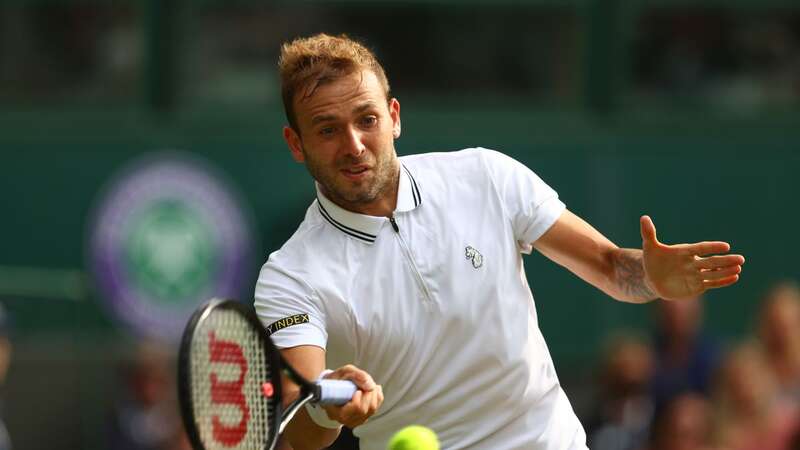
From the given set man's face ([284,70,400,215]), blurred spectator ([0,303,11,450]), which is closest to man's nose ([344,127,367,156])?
man's face ([284,70,400,215])

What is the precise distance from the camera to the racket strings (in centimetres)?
414

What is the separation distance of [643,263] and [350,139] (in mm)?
844

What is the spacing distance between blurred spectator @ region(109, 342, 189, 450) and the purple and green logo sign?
2.80 ft

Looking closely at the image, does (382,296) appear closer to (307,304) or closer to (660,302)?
(307,304)

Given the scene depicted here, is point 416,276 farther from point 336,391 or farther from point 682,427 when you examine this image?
point 682,427

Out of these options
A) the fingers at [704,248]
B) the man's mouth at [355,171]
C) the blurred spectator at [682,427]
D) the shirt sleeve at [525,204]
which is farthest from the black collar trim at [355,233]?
the blurred spectator at [682,427]

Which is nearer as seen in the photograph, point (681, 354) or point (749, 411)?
point (749, 411)

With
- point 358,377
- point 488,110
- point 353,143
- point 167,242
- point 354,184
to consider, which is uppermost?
point 353,143

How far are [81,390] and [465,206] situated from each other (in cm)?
481

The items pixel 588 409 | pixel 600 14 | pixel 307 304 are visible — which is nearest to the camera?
pixel 307 304

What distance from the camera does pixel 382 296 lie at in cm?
439

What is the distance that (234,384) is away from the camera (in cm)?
429

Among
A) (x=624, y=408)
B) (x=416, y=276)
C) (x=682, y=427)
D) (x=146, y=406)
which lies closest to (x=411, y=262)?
(x=416, y=276)


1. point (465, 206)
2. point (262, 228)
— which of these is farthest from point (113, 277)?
point (465, 206)
